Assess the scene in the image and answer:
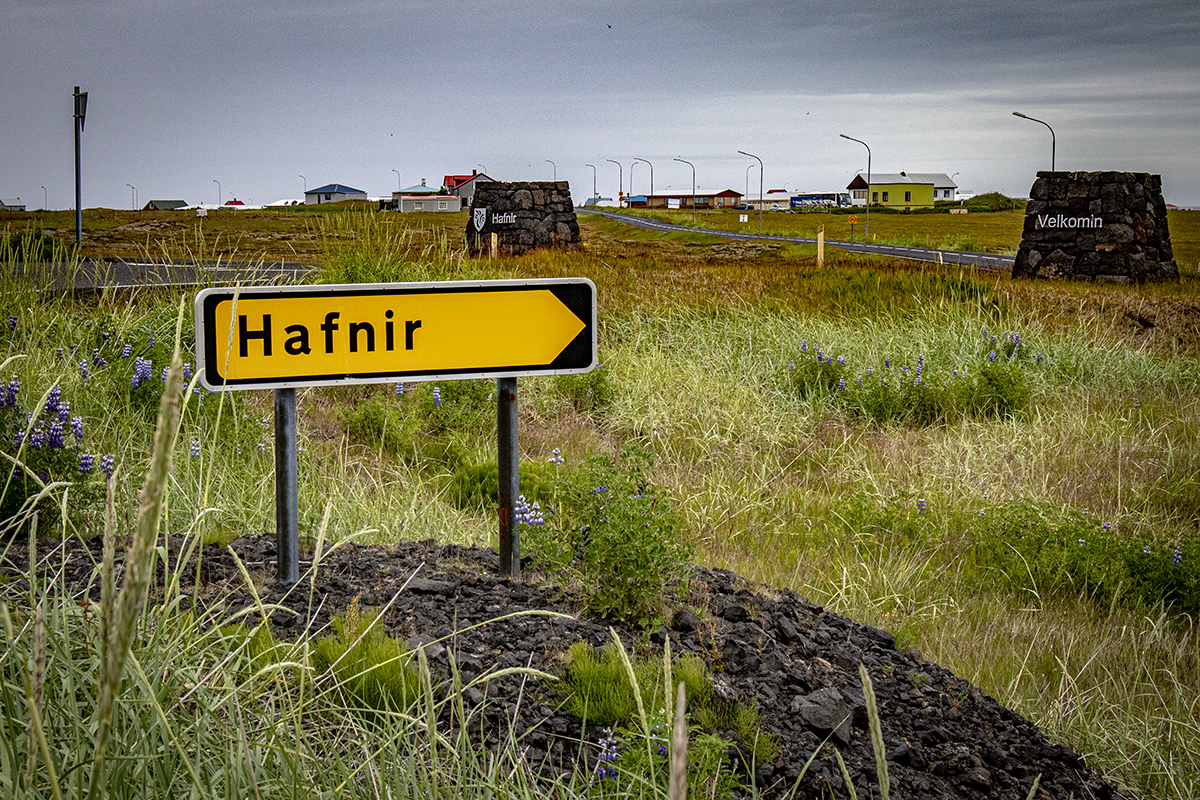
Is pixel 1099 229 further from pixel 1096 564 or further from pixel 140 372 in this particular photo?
pixel 140 372

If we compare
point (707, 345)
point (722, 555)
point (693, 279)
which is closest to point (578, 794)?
point (722, 555)

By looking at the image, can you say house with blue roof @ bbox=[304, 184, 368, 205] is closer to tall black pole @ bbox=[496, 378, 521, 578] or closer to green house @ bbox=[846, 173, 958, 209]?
green house @ bbox=[846, 173, 958, 209]

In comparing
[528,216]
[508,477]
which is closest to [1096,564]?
[508,477]

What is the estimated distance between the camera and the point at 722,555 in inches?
166

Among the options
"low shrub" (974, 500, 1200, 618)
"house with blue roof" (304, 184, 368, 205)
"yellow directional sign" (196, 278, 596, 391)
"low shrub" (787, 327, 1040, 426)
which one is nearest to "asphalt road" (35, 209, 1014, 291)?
"yellow directional sign" (196, 278, 596, 391)

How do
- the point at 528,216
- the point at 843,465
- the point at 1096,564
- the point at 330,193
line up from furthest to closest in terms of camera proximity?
the point at 330,193, the point at 528,216, the point at 843,465, the point at 1096,564

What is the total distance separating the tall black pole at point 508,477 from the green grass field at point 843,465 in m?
0.53

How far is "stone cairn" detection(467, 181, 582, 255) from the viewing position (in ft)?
89.7

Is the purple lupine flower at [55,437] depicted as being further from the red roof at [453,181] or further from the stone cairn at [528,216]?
the red roof at [453,181]

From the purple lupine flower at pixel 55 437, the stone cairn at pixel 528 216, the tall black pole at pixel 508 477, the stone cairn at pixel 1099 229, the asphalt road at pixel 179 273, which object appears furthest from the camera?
the stone cairn at pixel 528 216

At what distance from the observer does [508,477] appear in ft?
9.66

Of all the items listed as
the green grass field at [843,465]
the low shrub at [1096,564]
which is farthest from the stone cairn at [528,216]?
the low shrub at [1096,564]

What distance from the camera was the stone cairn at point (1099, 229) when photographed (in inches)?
707

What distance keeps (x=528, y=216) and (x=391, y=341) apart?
2512 centimetres
